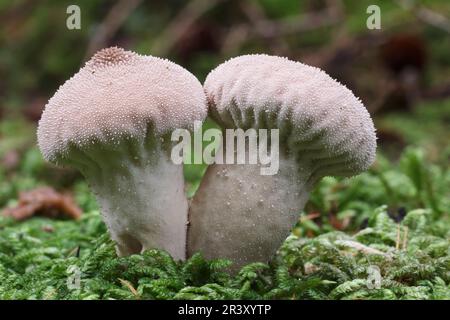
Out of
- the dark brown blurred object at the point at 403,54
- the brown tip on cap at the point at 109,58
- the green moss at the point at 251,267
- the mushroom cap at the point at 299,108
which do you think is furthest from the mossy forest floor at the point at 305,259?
the dark brown blurred object at the point at 403,54

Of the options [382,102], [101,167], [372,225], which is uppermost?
[382,102]

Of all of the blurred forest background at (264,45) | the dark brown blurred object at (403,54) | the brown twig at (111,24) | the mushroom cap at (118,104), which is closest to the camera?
the mushroom cap at (118,104)

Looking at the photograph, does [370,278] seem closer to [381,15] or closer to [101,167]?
[101,167]

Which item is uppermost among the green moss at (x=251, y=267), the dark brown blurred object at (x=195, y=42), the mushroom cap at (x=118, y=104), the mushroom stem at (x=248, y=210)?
the dark brown blurred object at (x=195, y=42)

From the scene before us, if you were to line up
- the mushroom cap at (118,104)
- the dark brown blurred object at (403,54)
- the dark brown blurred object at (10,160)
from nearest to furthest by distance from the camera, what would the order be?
the mushroom cap at (118,104), the dark brown blurred object at (10,160), the dark brown blurred object at (403,54)

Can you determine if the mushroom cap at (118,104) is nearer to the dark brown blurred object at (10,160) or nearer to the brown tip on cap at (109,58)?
the brown tip on cap at (109,58)

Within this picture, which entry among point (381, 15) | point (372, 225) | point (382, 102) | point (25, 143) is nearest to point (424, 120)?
point (382, 102)
